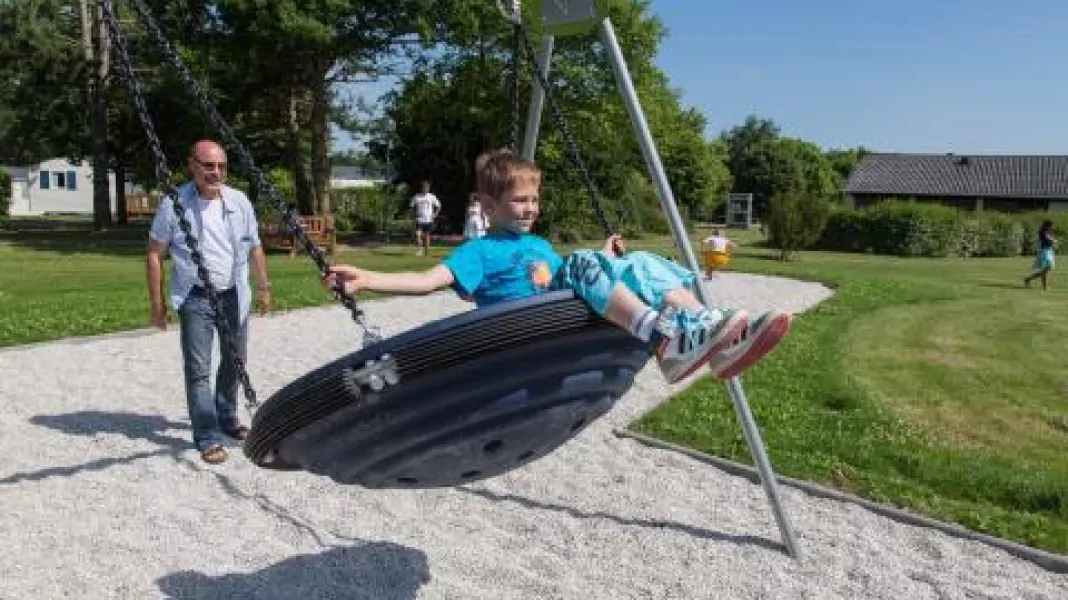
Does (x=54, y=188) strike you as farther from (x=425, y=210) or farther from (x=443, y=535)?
(x=443, y=535)

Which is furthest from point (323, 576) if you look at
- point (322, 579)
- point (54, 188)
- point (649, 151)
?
point (54, 188)

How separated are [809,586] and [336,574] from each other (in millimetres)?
2060

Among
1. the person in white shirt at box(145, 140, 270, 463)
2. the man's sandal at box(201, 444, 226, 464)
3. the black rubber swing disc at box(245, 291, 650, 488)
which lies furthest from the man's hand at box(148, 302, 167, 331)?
the black rubber swing disc at box(245, 291, 650, 488)

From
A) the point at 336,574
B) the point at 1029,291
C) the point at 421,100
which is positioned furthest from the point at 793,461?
the point at 421,100

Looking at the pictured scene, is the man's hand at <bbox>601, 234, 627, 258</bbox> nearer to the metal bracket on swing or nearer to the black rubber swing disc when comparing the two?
Result: the black rubber swing disc

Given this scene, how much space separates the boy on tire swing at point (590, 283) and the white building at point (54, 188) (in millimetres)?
67847

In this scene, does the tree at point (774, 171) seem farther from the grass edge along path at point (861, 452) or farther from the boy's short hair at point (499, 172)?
the boy's short hair at point (499, 172)

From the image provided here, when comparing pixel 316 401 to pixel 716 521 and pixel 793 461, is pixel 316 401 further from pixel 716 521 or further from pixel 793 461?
pixel 793 461

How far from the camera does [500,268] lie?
307cm

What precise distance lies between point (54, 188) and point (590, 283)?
72447 millimetres

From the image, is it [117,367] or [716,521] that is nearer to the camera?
[716,521]

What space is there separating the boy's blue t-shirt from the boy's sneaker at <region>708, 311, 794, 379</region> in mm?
600

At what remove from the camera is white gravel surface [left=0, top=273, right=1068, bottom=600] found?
409 cm

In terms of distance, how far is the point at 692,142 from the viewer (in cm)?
5222
